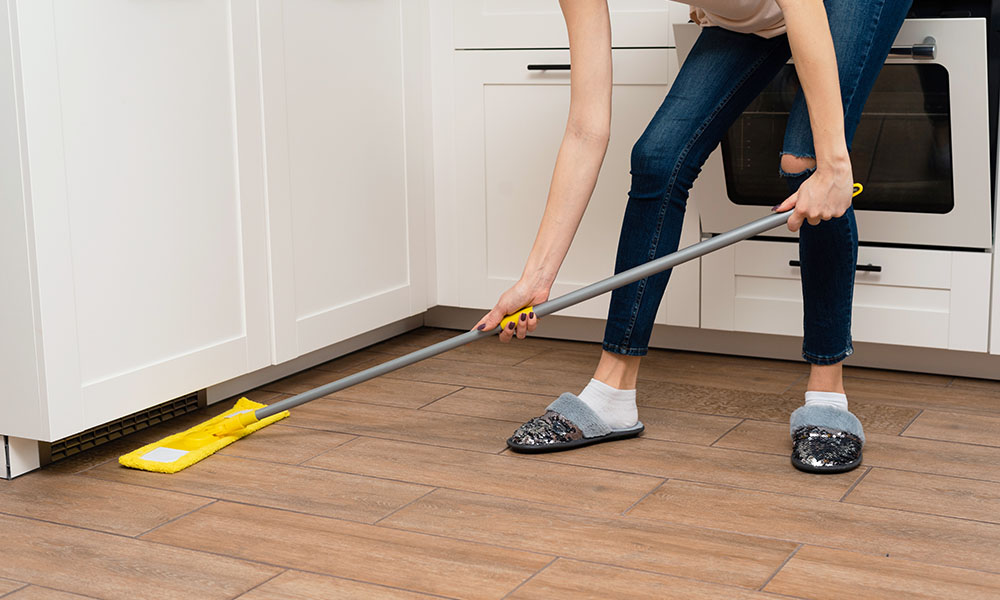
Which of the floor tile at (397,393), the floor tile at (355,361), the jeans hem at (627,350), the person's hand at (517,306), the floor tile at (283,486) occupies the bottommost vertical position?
the floor tile at (283,486)

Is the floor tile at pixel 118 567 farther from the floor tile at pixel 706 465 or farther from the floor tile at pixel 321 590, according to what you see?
the floor tile at pixel 706 465

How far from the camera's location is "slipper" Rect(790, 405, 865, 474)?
1.53m

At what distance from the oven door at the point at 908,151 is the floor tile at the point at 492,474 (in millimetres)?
708

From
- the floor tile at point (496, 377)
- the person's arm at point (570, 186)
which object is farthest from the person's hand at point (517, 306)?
the floor tile at point (496, 377)

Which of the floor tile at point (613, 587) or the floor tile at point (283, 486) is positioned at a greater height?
the floor tile at point (283, 486)

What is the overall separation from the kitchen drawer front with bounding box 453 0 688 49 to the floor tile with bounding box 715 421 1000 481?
0.77m

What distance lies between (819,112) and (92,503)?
42.0 inches

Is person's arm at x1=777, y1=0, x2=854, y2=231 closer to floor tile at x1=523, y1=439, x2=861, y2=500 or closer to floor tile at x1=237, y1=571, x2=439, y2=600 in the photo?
floor tile at x1=523, y1=439, x2=861, y2=500

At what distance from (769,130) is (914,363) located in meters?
0.52

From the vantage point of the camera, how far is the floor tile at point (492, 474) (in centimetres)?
146

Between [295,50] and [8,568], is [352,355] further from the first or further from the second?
[8,568]

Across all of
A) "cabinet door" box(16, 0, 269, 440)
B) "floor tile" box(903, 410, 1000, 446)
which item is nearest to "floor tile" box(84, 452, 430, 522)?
"cabinet door" box(16, 0, 269, 440)

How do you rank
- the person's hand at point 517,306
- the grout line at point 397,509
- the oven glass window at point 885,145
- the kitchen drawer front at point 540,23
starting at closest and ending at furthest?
1. the grout line at point 397,509
2. the person's hand at point 517,306
3. the oven glass window at point 885,145
4. the kitchen drawer front at point 540,23

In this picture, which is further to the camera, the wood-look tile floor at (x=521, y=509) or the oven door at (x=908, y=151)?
the oven door at (x=908, y=151)
